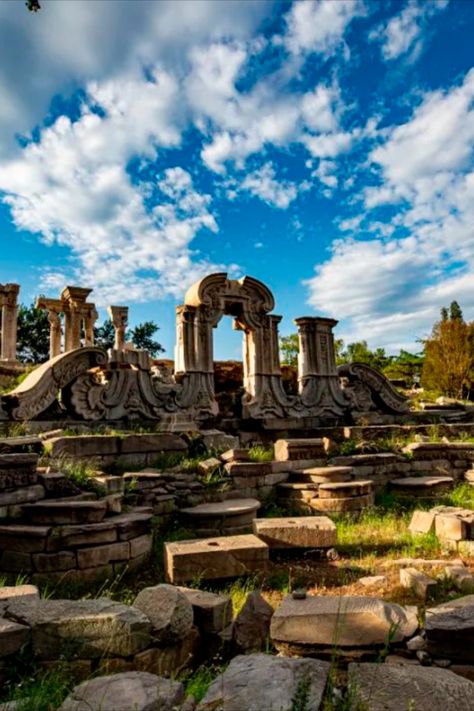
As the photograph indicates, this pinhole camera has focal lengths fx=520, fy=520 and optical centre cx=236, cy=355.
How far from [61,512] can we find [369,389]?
8.89 meters

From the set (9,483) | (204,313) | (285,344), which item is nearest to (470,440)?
(204,313)

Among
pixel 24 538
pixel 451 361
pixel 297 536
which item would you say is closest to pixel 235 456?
pixel 297 536

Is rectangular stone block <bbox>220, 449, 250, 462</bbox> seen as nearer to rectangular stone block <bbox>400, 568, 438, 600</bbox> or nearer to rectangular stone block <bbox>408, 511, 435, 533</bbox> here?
rectangular stone block <bbox>408, 511, 435, 533</bbox>

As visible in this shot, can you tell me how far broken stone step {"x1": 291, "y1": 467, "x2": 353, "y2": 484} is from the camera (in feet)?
26.1

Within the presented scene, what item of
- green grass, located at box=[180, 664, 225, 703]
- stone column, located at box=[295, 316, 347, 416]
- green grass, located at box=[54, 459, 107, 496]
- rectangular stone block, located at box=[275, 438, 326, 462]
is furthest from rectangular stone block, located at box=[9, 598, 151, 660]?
stone column, located at box=[295, 316, 347, 416]

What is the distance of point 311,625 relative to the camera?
3.28 meters

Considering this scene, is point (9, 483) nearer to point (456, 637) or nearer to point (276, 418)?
point (456, 637)

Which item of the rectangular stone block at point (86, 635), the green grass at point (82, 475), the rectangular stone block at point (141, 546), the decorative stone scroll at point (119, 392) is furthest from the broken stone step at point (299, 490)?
the rectangular stone block at point (86, 635)

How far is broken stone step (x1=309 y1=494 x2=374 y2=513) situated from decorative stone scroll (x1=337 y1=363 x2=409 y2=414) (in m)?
4.84

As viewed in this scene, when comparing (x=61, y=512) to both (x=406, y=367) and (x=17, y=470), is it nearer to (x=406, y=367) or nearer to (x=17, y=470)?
(x=17, y=470)

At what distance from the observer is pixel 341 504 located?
297 inches

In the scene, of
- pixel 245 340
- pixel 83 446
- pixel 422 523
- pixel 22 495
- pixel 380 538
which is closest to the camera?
pixel 22 495

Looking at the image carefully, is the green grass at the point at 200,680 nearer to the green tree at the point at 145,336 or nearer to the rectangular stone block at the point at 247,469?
the rectangular stone block at the point at 247,469

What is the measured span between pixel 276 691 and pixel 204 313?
917cm
